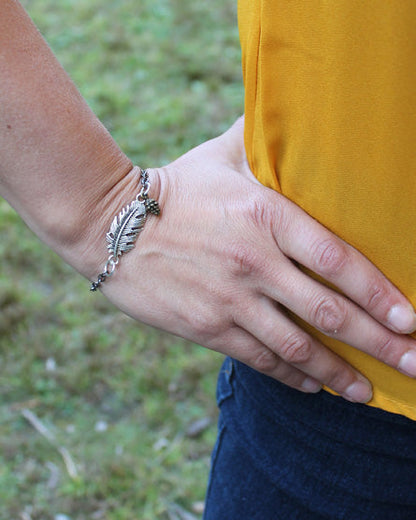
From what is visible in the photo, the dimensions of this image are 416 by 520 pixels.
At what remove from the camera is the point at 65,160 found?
3.11 ft

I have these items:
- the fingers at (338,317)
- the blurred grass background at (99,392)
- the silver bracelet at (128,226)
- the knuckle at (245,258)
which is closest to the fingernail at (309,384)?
the fingers at (338,317)

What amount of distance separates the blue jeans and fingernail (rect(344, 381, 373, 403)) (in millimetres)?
32

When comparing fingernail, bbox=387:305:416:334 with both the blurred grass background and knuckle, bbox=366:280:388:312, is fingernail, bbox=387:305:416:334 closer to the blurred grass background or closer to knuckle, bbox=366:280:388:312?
knuckle, bbox=366:280:388:312

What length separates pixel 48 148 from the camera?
36.9 inches

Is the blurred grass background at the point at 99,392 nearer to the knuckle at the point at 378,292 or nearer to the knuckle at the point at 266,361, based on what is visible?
the knuckle at the point at 266,361

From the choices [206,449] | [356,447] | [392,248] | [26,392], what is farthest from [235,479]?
[26,392]

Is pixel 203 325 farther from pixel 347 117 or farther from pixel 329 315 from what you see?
pixel 347 117

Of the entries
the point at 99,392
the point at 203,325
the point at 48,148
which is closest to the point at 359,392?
the point at 203,325

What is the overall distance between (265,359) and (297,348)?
64mm

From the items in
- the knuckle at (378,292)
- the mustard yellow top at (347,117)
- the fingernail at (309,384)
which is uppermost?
the mustard yellow top at (347,117)

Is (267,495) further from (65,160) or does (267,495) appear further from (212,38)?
(212,38)

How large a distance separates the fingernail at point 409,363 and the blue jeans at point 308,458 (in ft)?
0.29

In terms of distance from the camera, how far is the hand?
3.00ft

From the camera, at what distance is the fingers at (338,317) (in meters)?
0.92
